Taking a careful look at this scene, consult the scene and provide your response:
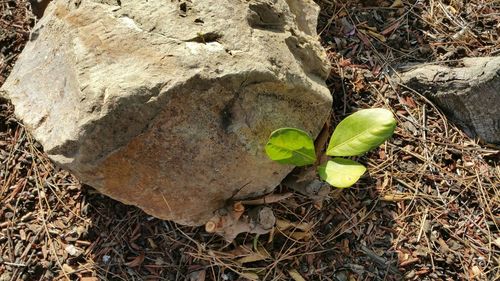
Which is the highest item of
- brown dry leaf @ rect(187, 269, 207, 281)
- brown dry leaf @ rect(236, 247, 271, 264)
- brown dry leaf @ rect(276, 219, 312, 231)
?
brown dry leaf @ rect(276, 219, 312, 231)

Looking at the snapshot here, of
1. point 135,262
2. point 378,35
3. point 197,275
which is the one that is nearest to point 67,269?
point 135,262

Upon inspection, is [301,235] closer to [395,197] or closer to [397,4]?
[395,197]

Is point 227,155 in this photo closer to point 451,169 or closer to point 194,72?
point 194,72

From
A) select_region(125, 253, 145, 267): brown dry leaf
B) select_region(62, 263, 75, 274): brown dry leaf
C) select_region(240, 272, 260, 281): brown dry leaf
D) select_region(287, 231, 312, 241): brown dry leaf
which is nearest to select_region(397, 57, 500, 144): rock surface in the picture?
select_region(287, 231, 312, 241): brown dry leaf

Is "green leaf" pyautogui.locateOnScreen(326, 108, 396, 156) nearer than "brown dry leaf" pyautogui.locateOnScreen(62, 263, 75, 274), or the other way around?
"green leaf" pyautogui.locateOnScreen(326, 108, 396, 156)

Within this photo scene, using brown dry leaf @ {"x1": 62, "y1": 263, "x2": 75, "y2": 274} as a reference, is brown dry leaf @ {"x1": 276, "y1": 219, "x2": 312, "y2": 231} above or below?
above

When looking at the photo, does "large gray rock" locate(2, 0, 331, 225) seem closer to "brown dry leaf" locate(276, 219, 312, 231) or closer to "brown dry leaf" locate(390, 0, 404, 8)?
"brown dry leaf" locate(276, 219, 312, 231)

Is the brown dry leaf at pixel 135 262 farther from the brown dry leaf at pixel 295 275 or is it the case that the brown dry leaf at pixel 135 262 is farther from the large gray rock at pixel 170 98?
the brown dry leaf at pixel 295 275

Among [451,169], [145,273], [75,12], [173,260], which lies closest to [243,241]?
[173,260]

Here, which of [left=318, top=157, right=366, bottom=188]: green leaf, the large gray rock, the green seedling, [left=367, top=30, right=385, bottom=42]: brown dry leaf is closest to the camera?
the large gray rock

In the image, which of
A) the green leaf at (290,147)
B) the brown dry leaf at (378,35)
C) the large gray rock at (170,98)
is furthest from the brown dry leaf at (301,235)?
the brown dry leaf at (378,35)
